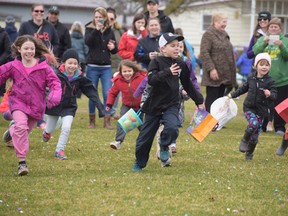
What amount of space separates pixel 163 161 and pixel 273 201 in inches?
90.3

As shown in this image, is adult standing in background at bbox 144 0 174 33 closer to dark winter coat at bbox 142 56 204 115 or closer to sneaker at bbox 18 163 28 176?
dark winter coat at bbox 142 56 204 115

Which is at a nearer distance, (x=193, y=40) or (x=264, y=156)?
(x=264, y=156)

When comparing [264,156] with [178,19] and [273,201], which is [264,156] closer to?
[273,201]

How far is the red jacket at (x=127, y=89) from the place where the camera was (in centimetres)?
1145

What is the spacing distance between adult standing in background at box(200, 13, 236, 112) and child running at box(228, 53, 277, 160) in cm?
381

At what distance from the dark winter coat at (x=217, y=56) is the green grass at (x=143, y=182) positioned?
108 inches

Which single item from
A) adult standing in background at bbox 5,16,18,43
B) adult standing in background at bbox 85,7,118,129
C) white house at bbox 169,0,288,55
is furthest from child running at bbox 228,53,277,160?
white house at bbox 169,0,288,55

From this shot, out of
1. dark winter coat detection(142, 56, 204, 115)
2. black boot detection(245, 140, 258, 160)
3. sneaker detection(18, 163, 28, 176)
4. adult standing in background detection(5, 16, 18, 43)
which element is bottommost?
adult standing in background detection(5, 16, 18, 43)

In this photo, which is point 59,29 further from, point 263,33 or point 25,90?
point 25,90

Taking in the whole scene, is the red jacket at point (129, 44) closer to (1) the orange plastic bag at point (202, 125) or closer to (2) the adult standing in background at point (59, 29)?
(2) the adult standing in background at point (59, 29)

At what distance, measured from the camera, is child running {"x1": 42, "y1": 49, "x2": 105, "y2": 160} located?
33.6 ft

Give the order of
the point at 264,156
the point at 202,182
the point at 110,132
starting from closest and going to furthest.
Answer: the point at 202,182, the point at 264,156, the point at 110,132

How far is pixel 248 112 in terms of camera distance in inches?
404

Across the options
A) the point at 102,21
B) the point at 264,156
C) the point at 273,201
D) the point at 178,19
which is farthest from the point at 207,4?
the point at 273,201
